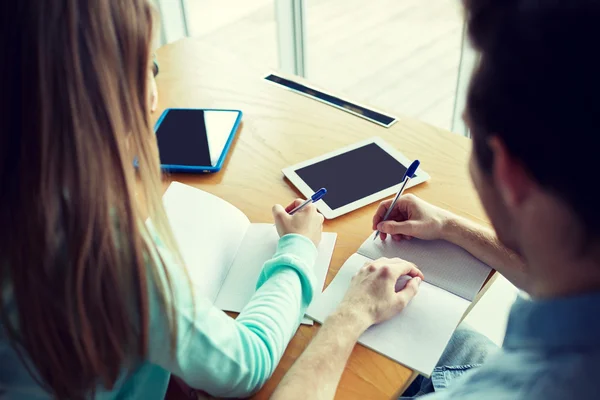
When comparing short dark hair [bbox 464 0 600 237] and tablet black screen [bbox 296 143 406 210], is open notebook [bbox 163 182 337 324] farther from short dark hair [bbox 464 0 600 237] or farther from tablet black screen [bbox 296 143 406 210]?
short dark hair [bbox 464 0 600 237]

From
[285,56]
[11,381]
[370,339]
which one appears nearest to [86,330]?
[11,381]

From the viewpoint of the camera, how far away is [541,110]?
0.44 m

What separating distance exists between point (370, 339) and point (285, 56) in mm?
1882

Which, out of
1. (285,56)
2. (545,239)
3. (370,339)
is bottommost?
(285,56)

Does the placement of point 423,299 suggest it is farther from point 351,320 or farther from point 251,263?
point 251,263

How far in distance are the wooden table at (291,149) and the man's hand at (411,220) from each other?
0.04m

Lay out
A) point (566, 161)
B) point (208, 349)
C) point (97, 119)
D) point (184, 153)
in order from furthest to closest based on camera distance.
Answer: point (184, 153)
point (208, 349)
point (97, 119)
point (566, 161)

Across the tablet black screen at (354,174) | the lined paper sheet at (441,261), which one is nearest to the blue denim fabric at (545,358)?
the lined paper sheet at (441,261)

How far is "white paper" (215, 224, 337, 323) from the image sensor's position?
87 centimetres

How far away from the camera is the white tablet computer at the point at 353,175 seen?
3.35ft

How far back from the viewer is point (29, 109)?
54cm

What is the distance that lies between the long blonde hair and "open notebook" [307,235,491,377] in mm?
302

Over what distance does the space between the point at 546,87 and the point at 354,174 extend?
2.16 feet

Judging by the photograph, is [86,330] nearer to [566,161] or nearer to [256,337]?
[256,337]
